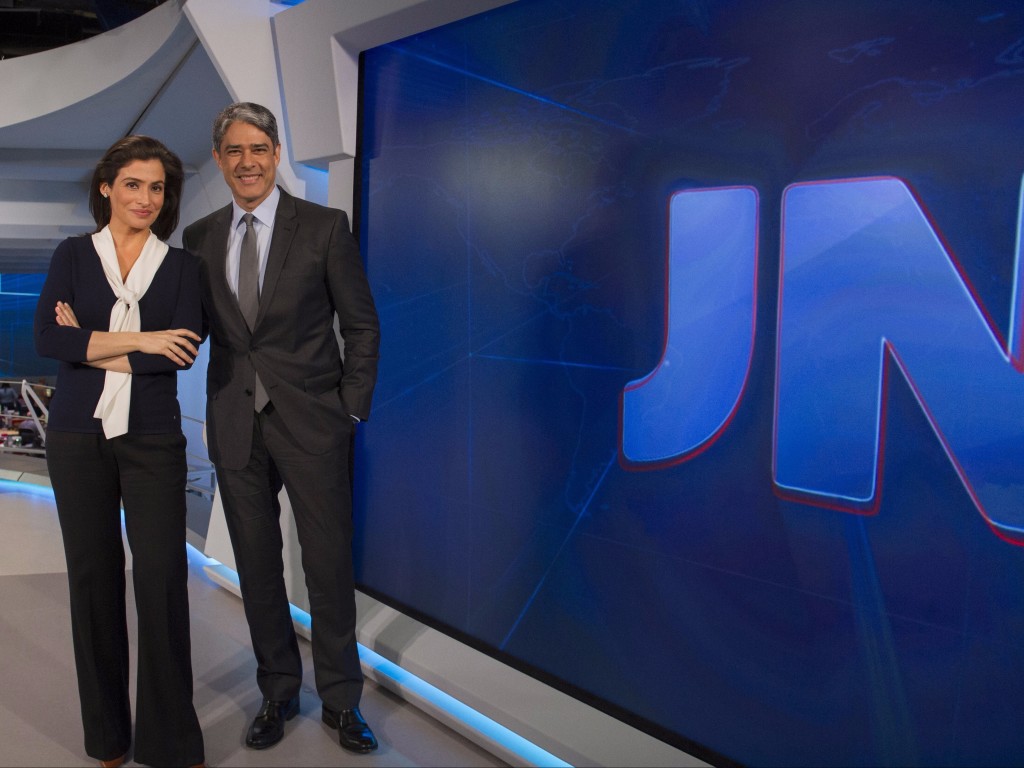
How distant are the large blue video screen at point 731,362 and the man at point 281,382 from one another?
1.86 feet

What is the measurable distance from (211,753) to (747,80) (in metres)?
2.37

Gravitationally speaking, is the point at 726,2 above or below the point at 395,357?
above

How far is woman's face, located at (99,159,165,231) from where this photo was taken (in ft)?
7.09

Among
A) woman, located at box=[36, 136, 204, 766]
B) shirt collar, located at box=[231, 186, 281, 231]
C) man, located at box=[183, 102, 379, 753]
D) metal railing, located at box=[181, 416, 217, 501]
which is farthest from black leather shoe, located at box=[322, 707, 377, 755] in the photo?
metal railing, located at box=[181, 416, 217, 501]

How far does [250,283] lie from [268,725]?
1.31 meters

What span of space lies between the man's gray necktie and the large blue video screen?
30.5 inches

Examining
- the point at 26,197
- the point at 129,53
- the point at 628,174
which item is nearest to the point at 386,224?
the point at 628,174

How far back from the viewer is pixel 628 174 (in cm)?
235

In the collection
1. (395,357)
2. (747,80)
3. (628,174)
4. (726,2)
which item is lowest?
(395,357)

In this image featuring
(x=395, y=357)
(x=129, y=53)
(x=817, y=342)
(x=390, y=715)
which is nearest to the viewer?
(x=817, y=342)

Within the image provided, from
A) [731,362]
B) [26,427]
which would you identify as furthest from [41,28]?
[731,362]

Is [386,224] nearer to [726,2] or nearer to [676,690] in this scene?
[726,2]

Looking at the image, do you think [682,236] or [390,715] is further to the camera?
[390,715]

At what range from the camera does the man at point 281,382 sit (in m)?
2.35
